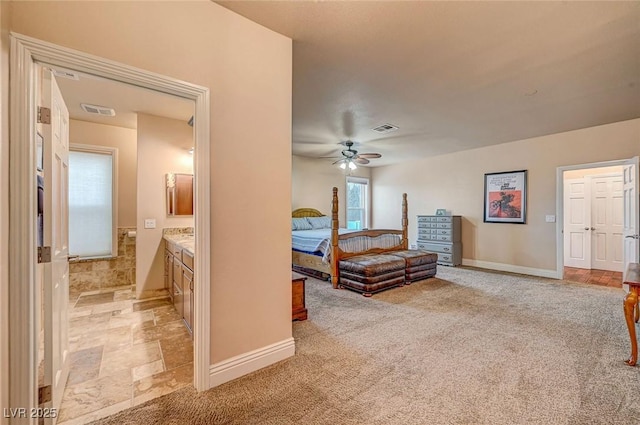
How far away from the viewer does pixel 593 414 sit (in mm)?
1652

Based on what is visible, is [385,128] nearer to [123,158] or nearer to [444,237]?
[444,237]

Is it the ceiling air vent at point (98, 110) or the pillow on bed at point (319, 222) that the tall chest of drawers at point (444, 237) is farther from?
the ceiling air vent at point (98, 110)

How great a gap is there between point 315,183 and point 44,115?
20.5ft

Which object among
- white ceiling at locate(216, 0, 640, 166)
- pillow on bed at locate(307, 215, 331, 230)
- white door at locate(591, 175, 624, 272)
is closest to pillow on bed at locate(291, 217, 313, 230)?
pillow on bed at locate(307, 215, 331, 230)

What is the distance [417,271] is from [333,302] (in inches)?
76.2

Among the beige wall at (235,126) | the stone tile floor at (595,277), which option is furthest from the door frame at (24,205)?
the stone tile floor at (595,277)

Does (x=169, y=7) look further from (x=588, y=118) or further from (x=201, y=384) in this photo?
(x=588, y=118)

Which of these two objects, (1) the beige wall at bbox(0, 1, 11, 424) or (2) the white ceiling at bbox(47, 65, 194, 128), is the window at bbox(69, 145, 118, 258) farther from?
(1) the beige wall at bbox(0, 1, 11, 424)

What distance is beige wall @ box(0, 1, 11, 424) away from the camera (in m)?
1.20

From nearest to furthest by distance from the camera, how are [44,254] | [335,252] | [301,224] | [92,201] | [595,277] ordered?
1. [44,254]
2. [92,201]
3. [335,252]
4. [595,277]
5. [301,224]

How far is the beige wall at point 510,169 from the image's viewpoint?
466 cm

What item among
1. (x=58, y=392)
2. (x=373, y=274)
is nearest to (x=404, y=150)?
(x=373, y=274)

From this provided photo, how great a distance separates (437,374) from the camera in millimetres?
2064

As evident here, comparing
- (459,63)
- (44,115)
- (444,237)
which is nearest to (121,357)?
(44,115)
